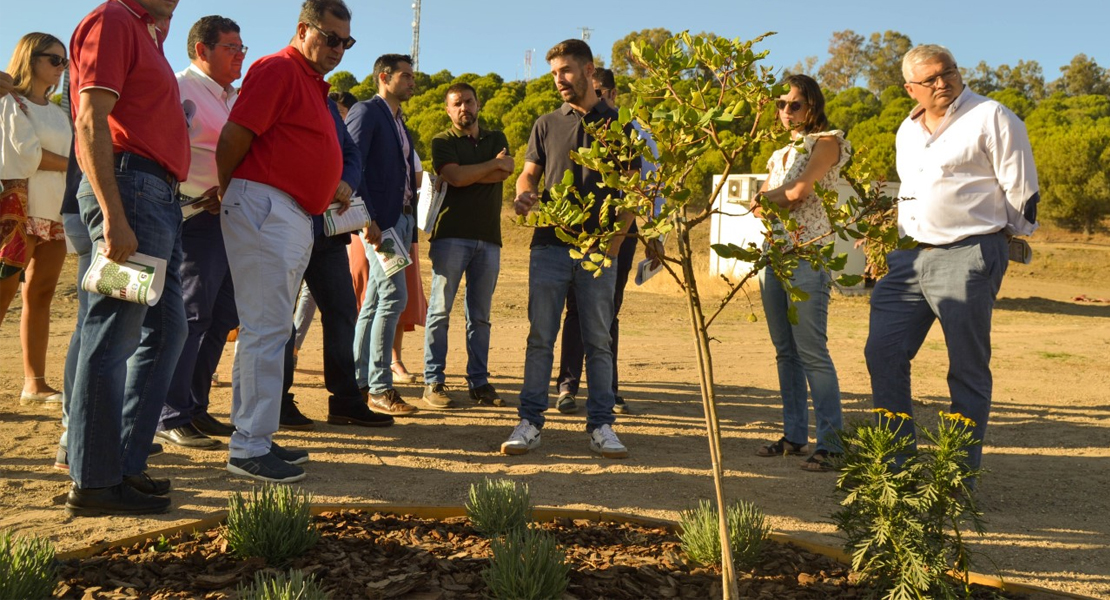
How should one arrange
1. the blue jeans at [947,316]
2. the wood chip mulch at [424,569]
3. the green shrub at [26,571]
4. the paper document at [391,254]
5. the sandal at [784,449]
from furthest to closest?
the paper document at [391,254], the sandal at [784,449], the blue jeans at [947,316], the wood chip mulch at [424,569], the green shrub at [26,571]

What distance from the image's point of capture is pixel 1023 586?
128 inches

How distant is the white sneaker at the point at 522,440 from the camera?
5.42 meters

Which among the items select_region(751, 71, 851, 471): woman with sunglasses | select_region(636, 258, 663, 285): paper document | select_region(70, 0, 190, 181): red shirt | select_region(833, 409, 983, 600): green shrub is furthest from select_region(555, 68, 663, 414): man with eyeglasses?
select_region(833, 409, 983, 600): green shrub

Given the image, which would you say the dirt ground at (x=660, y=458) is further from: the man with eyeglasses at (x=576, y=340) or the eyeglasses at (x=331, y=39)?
the eyeglasses at (x=331, y=39)

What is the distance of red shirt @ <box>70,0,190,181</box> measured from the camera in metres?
3.65

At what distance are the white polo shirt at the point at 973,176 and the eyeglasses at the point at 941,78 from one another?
0.10 meters

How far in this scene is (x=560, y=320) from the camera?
5.34 metres

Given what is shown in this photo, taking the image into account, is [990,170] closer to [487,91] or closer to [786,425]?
[786,425]

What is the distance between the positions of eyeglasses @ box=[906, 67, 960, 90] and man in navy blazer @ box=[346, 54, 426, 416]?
338 cm

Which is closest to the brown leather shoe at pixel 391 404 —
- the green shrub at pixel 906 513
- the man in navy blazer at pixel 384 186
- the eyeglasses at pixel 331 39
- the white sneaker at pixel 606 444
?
the man in navy blazer at pixel 384 186

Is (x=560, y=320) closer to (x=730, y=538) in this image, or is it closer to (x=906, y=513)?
(x=730, y=538)

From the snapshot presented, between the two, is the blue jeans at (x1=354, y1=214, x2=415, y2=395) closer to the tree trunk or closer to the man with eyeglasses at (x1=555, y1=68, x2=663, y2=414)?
the man with eyeglasses at (x1=555, y1=68, x2=663, y2=414)

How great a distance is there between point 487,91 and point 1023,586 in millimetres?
44946

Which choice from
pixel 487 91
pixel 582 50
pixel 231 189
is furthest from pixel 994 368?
pixel 487 91
